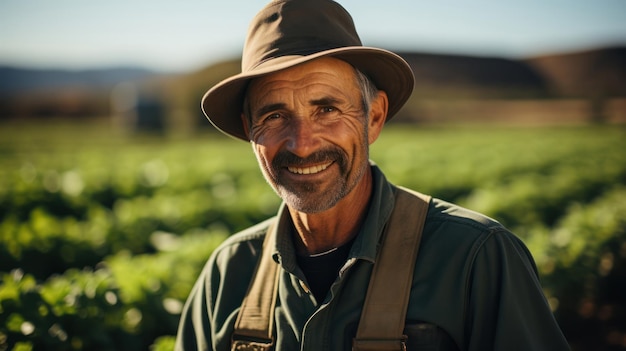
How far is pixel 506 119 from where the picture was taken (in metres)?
51.4

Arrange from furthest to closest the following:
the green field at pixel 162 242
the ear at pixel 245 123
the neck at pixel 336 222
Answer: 1. the green field at pixel 162 242
2. the ear at pixel 245 123
3. the neck at pixel 336 222

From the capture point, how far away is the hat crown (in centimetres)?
212

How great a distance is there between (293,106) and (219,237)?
2.77 metres

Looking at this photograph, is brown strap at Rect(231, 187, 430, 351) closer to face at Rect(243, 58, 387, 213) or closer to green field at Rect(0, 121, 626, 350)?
face at Rect(243, 58, 387, 213)

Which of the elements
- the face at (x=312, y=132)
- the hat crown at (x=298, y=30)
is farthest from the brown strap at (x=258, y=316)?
the hat crown at (x=298, y=30)

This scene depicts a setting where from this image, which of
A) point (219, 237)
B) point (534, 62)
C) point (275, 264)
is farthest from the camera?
point (534, 62)

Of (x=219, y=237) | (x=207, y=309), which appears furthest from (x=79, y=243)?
(x=207, y=309)

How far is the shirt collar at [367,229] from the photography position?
2055 millimetres

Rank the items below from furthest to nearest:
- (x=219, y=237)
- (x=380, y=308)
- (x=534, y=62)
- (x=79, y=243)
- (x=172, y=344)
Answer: (x=534, y=62), (x=79, y=243), (x=219, y=237), (x=172, y=344), (x=380, y=308)

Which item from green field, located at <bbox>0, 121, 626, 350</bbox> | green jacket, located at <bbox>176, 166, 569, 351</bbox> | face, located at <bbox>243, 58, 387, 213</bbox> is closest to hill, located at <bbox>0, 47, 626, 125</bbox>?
green field, located at <bbox>0, 121, 626, 350</bbox>

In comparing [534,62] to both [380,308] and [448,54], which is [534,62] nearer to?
[448,54]

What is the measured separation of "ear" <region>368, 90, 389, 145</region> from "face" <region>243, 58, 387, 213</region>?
0.14 metres

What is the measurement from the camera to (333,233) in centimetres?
232

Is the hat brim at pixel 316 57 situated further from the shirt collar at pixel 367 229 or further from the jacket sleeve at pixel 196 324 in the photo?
the jacket sleeve at pixel 196 324
